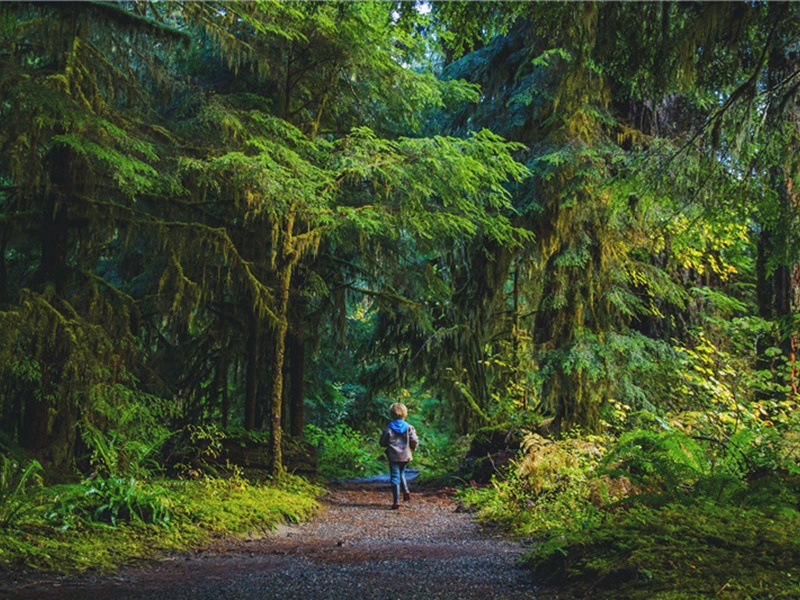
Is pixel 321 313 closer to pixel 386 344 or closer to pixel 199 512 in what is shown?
pixel 386 344

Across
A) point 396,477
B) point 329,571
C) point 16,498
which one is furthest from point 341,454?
point 329,571

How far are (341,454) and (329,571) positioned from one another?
488 inches

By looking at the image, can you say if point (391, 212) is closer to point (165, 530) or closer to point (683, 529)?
point (165, 530)

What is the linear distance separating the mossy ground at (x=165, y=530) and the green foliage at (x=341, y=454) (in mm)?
7052

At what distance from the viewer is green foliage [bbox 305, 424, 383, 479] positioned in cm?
1599

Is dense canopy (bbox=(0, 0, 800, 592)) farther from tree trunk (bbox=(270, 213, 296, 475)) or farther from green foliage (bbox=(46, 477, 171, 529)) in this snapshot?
green foliage (bbox=(46, 477, 171, 529))

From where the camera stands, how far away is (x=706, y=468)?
5203 millimetres

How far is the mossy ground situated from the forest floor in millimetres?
208

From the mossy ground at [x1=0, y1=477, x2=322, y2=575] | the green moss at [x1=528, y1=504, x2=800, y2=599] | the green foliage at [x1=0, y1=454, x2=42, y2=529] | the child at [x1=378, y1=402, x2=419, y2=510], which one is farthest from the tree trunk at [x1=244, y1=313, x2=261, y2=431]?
the green moss at [x1=528, y1=504, x2=800, y2=599]

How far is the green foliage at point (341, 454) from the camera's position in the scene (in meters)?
16.0

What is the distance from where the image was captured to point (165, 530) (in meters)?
5.72

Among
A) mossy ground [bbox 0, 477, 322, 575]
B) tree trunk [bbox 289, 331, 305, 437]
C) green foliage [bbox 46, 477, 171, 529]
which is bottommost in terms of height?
mossy ground [bbox 0, 477, 322, 575]

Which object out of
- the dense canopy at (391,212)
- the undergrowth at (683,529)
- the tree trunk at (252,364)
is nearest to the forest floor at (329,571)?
the undergrowth at (683,529)

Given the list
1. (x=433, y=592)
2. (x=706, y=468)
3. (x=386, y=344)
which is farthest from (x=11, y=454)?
(x=386, y=344)
